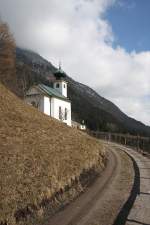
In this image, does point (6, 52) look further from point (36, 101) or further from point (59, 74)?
point (59, 74)

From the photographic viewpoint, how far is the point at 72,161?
27.6 meters

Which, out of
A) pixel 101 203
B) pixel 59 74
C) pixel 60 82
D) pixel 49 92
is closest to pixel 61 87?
pixel 60 82

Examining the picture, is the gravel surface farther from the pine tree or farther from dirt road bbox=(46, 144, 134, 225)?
the pine tree

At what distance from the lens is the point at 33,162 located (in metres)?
22.6

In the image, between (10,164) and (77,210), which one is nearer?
(77,210)

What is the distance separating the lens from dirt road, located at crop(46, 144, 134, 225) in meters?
17.4

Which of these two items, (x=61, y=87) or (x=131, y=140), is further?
(x=61, y=87)

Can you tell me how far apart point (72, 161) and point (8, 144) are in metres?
5.82

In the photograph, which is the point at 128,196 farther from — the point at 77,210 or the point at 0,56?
the point at 0,56

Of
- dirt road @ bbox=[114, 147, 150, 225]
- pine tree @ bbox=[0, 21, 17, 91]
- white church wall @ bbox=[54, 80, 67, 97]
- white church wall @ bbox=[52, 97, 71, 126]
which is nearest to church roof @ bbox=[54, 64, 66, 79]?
white church wall @ bbox=[54, 80, 67, 97]

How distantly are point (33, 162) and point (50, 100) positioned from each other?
2298 inches

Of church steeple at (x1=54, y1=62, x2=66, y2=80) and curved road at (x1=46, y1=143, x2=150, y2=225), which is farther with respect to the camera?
church steeple at (x1=54, y1=62, x2=66, y2=80)

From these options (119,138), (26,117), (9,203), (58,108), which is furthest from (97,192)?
(58,108)

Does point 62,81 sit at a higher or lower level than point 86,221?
higher
